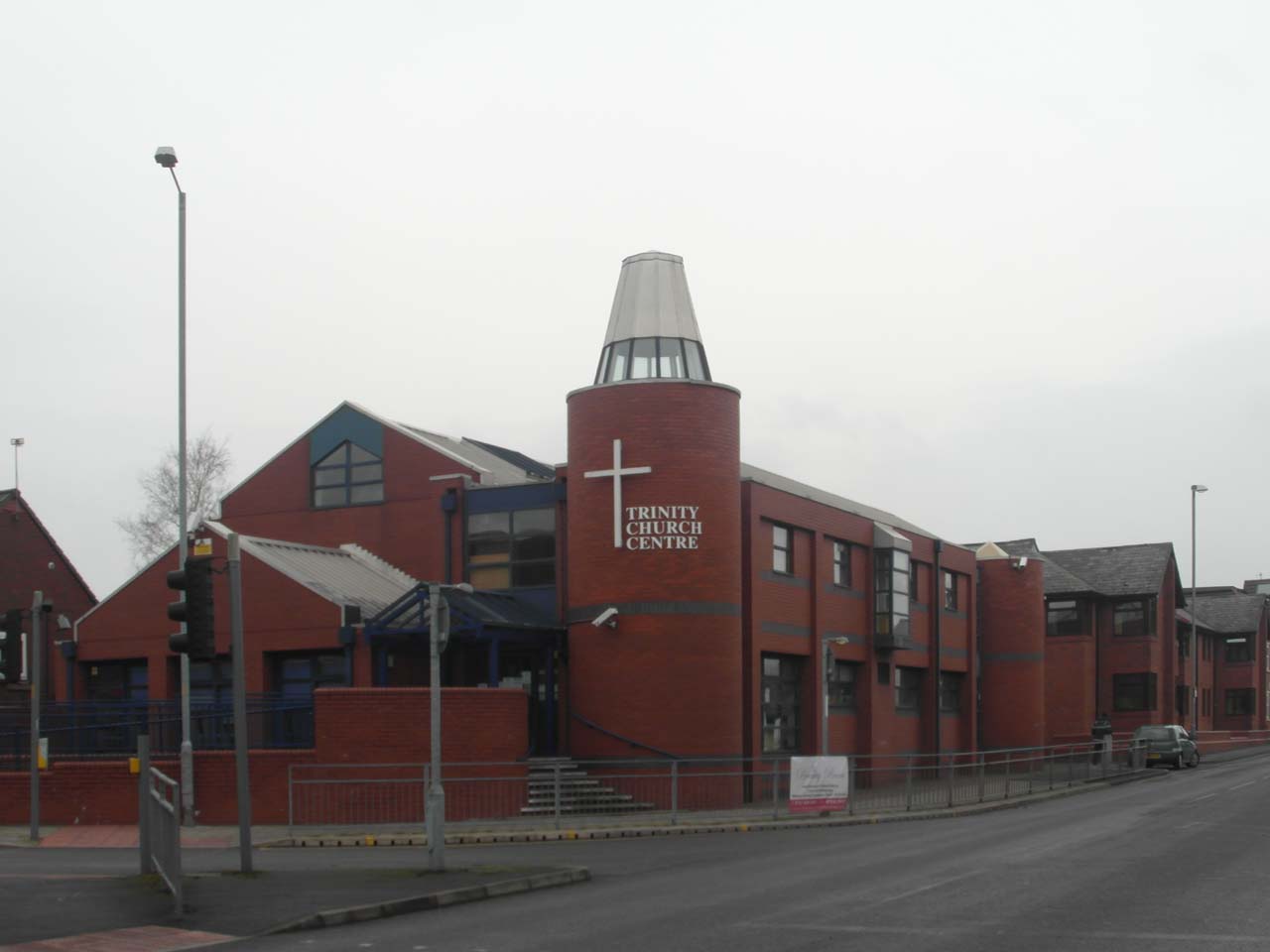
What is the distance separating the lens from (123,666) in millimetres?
36312

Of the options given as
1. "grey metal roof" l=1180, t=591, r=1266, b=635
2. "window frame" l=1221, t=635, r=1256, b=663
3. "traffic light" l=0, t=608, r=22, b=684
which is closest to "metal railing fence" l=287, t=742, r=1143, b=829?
"traffic light" l=0, t=608, r=22, b=684

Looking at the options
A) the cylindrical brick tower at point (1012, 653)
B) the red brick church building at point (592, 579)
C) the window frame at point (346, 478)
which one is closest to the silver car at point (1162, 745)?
the cylindrical brick tower at point (1012, 653)

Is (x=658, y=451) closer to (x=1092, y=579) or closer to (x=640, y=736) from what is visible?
(x=640, y=736)

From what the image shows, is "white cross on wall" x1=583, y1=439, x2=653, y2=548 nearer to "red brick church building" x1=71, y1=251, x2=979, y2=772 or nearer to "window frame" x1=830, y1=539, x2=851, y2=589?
"red brick church building" x1=71, y1=251, x2=979, y2=772

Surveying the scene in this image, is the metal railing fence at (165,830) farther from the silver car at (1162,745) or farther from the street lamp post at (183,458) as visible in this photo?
the silver car at (1162,745)

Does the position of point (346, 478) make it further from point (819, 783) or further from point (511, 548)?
point (819, 783)

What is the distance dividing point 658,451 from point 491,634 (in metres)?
5.24

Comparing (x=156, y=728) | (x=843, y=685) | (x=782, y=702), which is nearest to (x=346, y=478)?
(x=156, y=728)

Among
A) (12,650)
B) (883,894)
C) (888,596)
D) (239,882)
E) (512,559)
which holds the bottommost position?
(239,882)

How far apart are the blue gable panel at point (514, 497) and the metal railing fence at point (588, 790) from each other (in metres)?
6.53

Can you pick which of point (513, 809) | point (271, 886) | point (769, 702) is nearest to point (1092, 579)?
point (769, 702)

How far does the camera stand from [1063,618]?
62.7 meters

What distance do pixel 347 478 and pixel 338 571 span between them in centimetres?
391

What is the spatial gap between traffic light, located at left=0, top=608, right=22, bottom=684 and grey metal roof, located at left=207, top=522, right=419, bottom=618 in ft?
34.7
